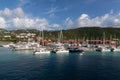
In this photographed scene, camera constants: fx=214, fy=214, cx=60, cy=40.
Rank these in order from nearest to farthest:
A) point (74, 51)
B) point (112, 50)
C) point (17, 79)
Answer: point (17, 79) < point (74, 51) < point (112, 50)

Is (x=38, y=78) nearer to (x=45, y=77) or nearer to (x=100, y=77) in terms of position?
(x=45, y=77)

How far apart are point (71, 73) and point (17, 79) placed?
17.4 m

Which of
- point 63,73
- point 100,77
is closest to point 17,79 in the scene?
point 63,73

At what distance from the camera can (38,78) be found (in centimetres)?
5744

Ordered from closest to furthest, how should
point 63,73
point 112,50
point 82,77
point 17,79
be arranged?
1. point 17,79
2. point 82,77
3. point 63,73
4. point 112,50

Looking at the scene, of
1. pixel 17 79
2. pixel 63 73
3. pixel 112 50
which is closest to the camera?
pixel 17 79

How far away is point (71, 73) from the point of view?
6500 centimetres

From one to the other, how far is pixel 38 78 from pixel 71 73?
1196 cm

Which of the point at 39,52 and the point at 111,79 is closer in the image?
the point at 111,79

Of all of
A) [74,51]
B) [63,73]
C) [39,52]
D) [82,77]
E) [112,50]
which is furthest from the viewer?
[112,50]

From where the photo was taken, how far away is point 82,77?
59.1 metres

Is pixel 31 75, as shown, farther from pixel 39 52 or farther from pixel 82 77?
pixel 39 52

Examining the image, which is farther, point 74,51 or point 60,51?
point 74,51

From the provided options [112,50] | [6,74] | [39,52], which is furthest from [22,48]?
[6,74]
